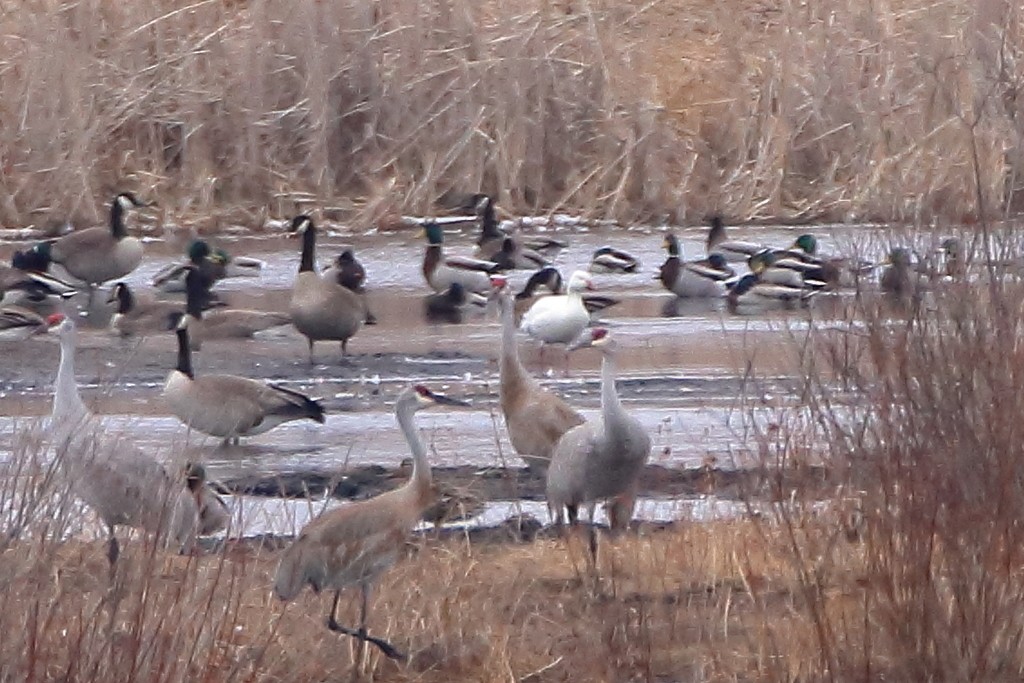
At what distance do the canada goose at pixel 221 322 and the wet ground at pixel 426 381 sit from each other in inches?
4.2

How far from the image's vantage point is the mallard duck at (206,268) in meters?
15.8

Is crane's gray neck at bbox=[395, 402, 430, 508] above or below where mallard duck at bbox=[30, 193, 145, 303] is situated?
above

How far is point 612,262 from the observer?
54.6 feet

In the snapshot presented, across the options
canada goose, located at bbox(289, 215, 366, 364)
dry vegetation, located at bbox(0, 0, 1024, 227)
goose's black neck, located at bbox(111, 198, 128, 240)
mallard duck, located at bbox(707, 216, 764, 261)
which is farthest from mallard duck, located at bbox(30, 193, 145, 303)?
mallard duck, located at bbox(707, 216, 764, 261)

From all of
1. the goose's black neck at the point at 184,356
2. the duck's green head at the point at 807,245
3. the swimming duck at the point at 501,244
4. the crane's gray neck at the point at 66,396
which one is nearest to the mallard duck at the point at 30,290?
the swimming duck at the point at 501,244

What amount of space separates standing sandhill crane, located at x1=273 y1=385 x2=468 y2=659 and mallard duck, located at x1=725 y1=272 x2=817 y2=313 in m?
8.40

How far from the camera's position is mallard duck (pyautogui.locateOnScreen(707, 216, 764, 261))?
17250 mm

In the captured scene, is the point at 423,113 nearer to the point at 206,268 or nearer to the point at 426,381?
the point at 206,268

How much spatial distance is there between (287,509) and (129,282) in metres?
10.7

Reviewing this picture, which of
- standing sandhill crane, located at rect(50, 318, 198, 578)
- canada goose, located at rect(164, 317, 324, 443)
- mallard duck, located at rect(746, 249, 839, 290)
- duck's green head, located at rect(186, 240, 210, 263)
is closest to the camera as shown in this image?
standing sandhill crane, located at rect(50, 318, 198, 578)

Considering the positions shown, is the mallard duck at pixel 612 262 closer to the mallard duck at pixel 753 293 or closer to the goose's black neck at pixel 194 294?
the mallard duck at pixel 753 293

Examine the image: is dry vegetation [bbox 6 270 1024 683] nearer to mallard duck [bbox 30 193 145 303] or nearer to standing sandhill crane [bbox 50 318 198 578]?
standing sandhill crane [bbox 50 318 198 578]

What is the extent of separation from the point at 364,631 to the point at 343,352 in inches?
292

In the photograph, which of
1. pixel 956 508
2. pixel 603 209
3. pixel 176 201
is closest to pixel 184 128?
pixel 176 201
